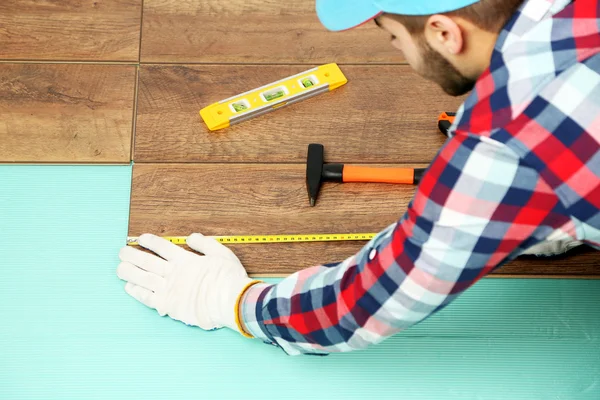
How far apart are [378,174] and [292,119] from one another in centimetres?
28

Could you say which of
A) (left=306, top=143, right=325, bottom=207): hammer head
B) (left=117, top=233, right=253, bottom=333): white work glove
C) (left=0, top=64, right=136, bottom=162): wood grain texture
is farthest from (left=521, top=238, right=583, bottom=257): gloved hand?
(left=0, top=64, right=136, bottom=162): wood grain texture

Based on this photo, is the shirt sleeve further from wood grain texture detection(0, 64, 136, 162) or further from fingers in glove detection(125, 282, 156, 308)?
wood grain texture detection(0, 64, 136, 162)

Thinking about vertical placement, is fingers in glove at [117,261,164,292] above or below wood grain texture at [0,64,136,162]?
below

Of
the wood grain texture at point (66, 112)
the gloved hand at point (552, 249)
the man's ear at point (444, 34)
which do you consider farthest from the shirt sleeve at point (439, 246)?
the wood grain texture at point (66, 112)

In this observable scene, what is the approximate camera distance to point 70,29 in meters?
1.91

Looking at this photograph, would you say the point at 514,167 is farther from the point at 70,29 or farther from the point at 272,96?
the point at 70,29

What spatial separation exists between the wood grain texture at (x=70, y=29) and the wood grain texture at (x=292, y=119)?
5.3 inches

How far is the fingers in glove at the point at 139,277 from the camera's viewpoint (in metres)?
1.49

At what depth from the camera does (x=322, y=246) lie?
159 centimetres

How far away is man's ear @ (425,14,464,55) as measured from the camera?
0.98m

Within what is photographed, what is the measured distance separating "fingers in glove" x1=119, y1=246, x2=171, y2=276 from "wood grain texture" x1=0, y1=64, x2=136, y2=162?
0.89ft

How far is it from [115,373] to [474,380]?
75 cm

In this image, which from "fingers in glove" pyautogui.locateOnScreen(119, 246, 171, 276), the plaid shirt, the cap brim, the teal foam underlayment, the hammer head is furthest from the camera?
the hammer head

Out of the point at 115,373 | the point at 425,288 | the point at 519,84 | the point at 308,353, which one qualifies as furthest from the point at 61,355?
the point at 519,84
